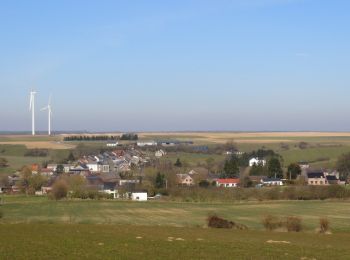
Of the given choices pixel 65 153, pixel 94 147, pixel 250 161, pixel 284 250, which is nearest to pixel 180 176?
pixel 250 161

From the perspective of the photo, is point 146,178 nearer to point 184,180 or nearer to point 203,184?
point 184,180

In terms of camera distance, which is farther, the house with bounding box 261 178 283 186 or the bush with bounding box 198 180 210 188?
the house with bounding box 261 178 283 186

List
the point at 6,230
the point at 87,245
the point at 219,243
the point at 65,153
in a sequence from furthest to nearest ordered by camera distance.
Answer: the point at 65,153 < the point at 6,230 < the point at 219,243 < the point at 87,245

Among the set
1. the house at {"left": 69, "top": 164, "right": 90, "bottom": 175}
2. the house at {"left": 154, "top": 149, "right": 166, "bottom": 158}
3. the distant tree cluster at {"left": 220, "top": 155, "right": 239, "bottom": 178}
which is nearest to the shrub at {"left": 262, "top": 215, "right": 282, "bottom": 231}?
the distant tree cluster at {"left": 220, "top": 155, "right": 239, "bottom": 178}

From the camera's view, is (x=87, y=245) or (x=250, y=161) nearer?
(x=87, y=245)

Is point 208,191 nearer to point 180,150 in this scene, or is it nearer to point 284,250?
point 284,250

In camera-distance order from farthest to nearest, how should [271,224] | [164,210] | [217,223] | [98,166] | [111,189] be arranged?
1. [98,166]
2. [111,189]
3. [164,210]
4. [271,224]
5. [217,223]

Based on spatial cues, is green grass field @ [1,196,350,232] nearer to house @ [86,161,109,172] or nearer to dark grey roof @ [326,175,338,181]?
dark grey roof @ [326,175,338,181]

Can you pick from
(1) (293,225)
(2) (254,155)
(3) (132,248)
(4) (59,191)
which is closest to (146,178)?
(4) (59,191)
